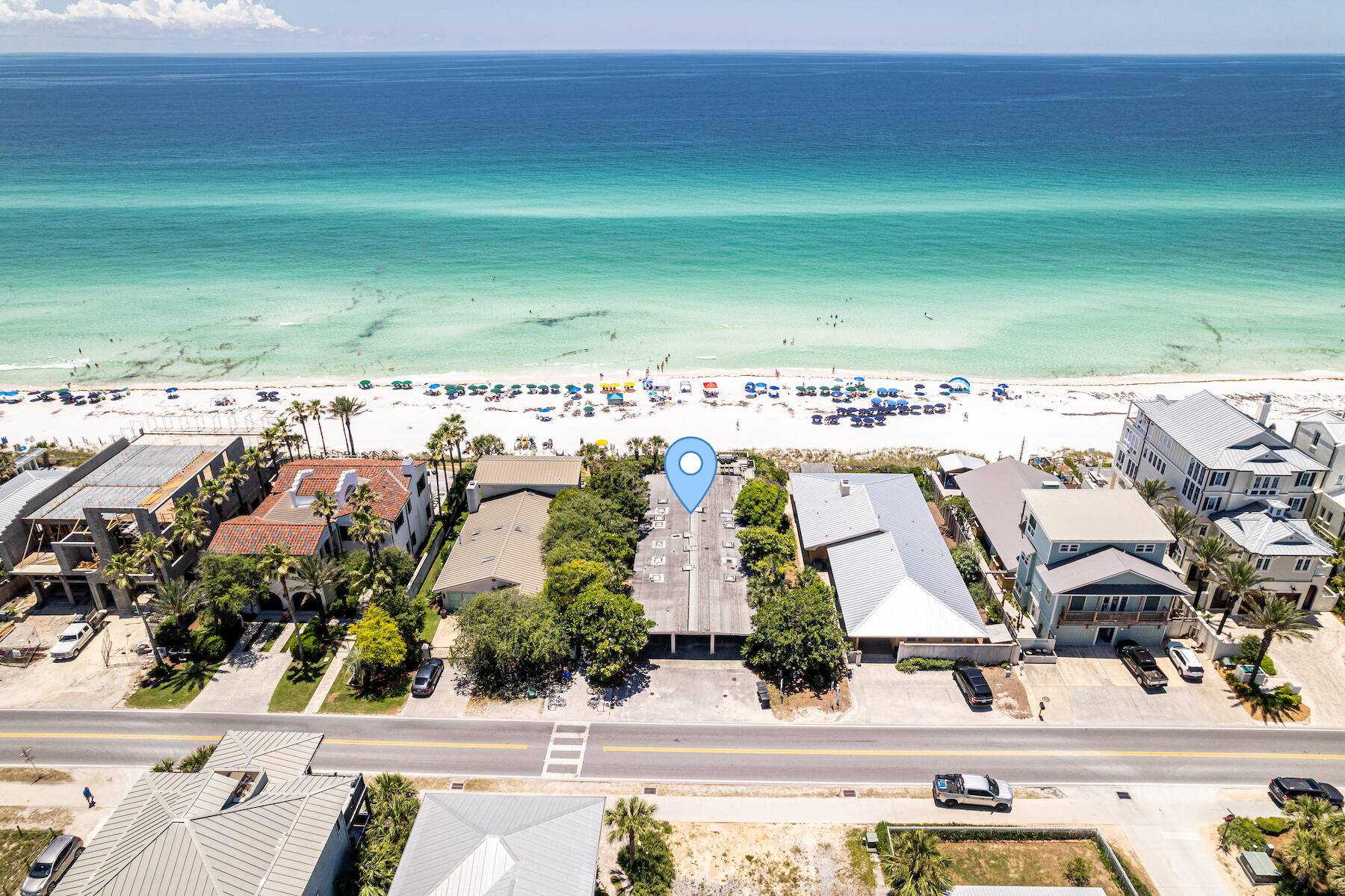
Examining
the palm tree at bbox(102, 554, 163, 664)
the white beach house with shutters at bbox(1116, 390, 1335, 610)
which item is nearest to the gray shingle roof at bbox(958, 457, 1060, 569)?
the white beach house with shutters at bbox(1116, 390, 1335, 610)

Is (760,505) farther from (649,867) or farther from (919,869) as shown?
(919,869)

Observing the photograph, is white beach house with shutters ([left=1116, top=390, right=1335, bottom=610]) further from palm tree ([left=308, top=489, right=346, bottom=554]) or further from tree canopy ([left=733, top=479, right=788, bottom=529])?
palm tree ([left=308, top=489, right=346, bottom=554])

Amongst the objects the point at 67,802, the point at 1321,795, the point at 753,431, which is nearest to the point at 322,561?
the point at 67,802

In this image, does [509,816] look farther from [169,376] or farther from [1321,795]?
[169,376]

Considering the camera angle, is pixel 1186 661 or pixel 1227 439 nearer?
pixel 1186 661

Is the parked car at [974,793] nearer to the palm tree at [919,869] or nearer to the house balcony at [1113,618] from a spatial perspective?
the palm tree at [919,869]

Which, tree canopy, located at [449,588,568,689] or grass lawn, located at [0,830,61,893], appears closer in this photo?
grass lawn, located at [0,830,61,893]

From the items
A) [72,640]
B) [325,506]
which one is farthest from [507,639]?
[72,640]
